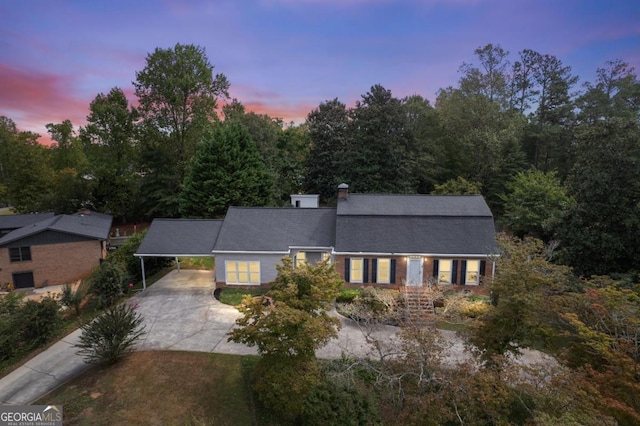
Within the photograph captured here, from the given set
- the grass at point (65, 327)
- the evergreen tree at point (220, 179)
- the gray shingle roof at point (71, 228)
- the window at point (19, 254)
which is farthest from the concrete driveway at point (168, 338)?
the window at point (19, 254)

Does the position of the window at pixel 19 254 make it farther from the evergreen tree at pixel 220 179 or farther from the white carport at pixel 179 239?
the evergreen tree at pixel 220 179

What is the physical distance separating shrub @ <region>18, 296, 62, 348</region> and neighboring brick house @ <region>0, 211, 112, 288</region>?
41.7ft

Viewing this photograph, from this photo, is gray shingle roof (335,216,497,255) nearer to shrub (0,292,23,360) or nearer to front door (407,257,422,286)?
front door (407,257,422,286)

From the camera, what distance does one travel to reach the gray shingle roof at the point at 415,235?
20.3 m

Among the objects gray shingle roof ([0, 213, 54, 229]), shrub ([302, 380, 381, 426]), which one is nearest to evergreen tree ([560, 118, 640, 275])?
shrub ([302, 380, 381, 426])

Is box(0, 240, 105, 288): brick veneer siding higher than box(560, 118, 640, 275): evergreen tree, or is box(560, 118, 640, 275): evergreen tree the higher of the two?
box(560, 118, 640, 275): evergreen tree

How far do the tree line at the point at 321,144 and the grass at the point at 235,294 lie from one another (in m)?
13.3

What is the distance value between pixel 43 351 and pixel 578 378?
65.1 ft

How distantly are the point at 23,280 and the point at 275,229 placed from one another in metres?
20.8

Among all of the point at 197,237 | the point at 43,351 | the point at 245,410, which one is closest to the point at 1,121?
the point at 197,237

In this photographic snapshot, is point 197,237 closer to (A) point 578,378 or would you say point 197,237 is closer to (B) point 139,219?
(A) point 578,378

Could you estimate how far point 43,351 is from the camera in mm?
14742

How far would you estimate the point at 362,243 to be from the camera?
20797 mm

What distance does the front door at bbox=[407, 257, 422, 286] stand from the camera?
2042 centimetres
